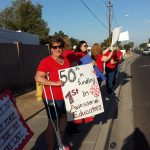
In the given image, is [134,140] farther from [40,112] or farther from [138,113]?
[40,112]

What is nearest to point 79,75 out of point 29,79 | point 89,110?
point 89,110

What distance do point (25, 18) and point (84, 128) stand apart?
5618 centimetres

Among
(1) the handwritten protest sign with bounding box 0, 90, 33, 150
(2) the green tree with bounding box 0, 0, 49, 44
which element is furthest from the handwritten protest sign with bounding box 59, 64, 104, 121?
(2) the green tree with bounding box 0, 0, 49, 44

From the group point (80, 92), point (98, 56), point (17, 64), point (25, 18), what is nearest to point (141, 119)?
point (98, 56)

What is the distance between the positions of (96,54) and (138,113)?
5.74 feet

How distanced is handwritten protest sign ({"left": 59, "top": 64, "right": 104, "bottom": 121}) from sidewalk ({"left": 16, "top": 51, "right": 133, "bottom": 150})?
0.67m

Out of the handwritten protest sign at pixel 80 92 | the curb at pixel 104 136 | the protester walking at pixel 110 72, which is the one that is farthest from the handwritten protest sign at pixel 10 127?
the protester walking at pixel 110 72

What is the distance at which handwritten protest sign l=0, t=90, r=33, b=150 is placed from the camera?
172 inches

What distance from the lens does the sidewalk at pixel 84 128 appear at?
6.42 metres

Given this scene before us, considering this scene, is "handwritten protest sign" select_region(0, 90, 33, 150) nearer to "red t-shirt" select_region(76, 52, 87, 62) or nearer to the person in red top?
the person in red top

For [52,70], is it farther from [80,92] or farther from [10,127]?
[10,127]

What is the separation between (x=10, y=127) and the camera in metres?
4.50

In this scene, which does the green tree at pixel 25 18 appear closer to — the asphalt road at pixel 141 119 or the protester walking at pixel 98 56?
the asphalt road at pixel 141 119

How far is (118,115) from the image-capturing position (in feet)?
30.4
